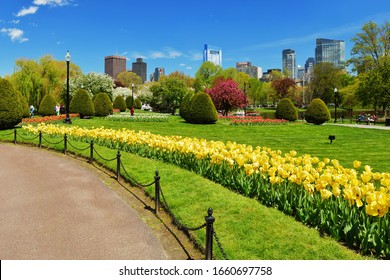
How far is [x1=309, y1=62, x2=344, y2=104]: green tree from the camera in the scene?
268 ft

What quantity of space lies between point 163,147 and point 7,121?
15142 millimetres

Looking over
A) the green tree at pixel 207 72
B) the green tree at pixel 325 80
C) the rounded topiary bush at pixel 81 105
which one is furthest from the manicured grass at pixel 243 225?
the green tree at pixel 325 80

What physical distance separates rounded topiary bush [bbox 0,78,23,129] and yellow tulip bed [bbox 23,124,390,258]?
15.7 meters

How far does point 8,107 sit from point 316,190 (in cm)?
2140

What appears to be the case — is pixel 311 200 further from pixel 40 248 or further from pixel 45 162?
pixel 45 162

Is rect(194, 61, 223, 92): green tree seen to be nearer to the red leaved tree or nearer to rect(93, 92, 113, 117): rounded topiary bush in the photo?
the red leaved tree

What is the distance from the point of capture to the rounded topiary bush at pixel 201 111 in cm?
3094

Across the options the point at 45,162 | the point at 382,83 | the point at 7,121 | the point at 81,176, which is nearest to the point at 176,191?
the point at 81,176

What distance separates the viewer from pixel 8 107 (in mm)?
22188

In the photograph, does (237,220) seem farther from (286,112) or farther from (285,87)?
(285,87)

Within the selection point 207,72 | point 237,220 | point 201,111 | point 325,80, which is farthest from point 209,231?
point 325,80

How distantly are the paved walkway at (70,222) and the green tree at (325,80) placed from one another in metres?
79.8

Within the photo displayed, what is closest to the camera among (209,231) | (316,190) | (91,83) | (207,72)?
(209,231)

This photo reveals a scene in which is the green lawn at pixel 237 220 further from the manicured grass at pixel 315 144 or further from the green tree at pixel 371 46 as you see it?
the green tree at pixel 371 46
